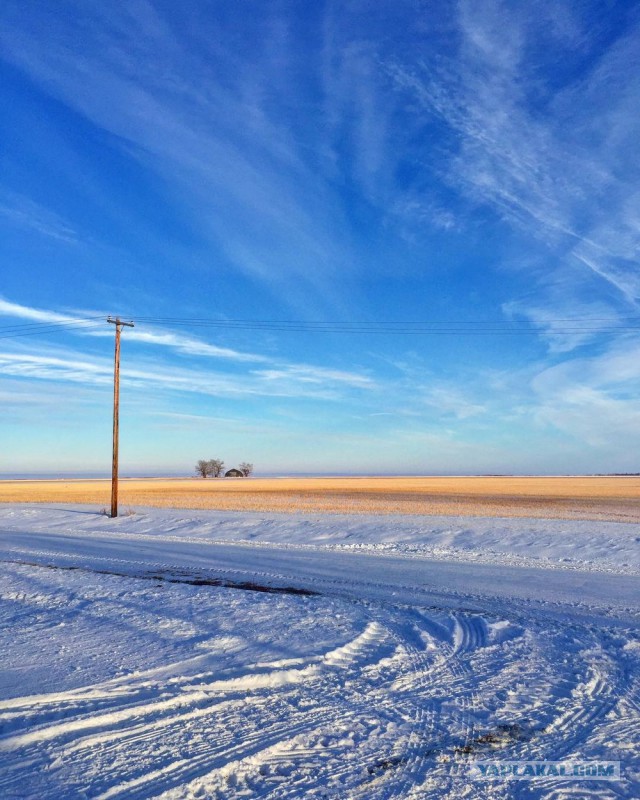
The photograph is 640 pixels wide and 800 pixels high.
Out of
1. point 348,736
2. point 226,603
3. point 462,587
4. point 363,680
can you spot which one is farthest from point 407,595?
point 348,736

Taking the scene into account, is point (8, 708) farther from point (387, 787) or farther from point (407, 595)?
point (407, 595)

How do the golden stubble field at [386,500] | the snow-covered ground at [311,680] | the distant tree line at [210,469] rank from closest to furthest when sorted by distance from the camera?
1. the snow-covered ground at [311,680]
2. the golden stubble field at [386,500]
3. the distant tree line at [210,469]

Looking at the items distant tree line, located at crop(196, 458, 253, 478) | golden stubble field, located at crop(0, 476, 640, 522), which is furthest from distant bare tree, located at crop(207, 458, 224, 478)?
golden stubble field, located at crop(0, 476, 640, 522)

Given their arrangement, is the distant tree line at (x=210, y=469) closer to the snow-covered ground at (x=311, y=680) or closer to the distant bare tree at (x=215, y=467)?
the distant bare tree at (x=215, y=467)

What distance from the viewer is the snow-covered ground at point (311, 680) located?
14.2 ft

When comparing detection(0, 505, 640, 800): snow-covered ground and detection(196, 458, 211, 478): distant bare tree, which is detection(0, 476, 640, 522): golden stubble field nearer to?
detection(0, 505, 640, 800): snow-covered ground

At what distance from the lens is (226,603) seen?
973 centimetres

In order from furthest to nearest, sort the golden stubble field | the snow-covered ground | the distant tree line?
the distant tree line
the golden stubble field
the snow-covered ground

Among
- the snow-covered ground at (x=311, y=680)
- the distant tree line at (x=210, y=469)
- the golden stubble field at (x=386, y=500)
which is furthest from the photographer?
the distant tree line at (x=210, y=469)

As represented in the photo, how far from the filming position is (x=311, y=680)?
626cm

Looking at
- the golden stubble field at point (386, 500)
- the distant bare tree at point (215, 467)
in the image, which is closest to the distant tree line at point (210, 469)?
the distant bare tree at point (215, 467)

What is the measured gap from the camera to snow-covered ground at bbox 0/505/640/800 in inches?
170

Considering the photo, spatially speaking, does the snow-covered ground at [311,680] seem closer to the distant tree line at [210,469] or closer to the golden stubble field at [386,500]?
the golden stubble field at [386,500]

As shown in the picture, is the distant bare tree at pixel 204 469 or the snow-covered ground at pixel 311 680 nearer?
the snow-covered ground at pixel 311 680
